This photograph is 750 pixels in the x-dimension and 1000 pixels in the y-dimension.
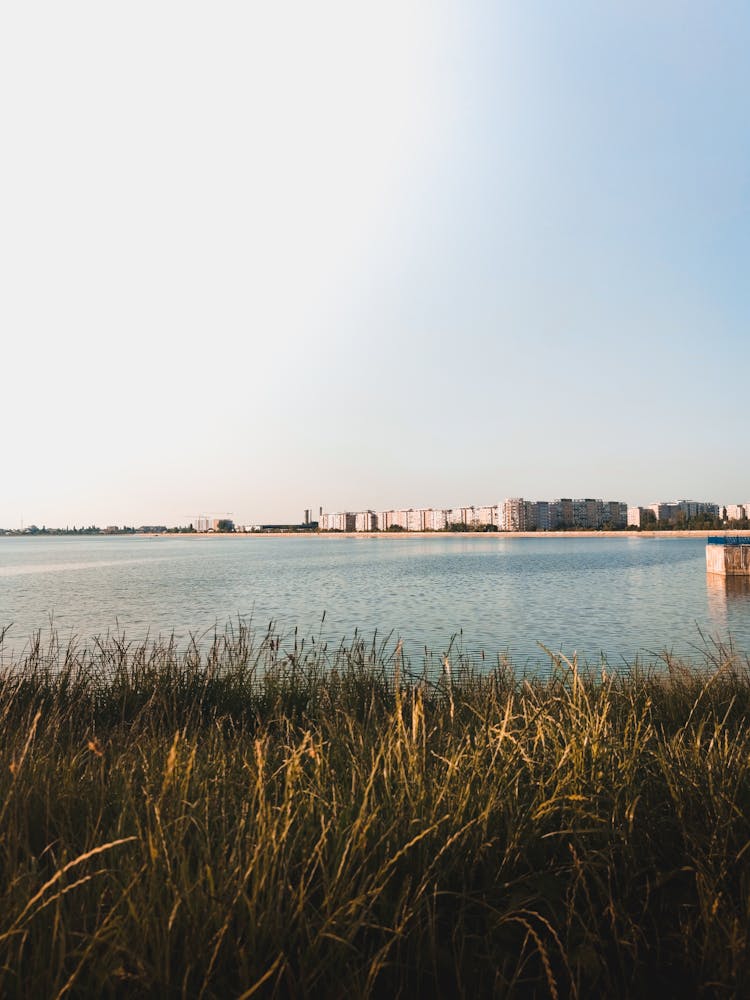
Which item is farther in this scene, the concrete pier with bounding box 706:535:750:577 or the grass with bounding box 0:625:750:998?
the concrete pier with bounding box 706:535:750:577

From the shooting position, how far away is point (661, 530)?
13700cm

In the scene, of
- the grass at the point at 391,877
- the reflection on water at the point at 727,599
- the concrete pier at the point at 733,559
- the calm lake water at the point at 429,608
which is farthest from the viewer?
the concrete pier at the point at 733,559

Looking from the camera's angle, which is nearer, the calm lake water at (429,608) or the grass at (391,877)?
the grass at (391,877)

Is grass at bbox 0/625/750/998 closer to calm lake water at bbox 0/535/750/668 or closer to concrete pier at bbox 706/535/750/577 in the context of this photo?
calm lake water at bbox 0/535/750/668

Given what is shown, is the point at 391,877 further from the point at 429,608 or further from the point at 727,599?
the point at 727,599

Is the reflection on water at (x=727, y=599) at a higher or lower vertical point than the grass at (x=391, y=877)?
lower

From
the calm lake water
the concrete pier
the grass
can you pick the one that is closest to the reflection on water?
the calm lake water

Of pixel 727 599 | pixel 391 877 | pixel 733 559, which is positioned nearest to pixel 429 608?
pixel 727 599

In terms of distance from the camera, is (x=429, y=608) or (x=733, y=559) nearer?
(x=429, y=608)

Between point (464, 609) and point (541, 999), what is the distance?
2197 centimetres

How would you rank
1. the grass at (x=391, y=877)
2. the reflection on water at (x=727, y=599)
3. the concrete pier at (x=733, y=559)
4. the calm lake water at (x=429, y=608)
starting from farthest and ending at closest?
1. the concrete pier at (x=733, y=559)
2. the reflection on water at (x=727, y=599)
3. the calm lake water at (x=429, y=608)
4. the grass at (x=391, y=877)

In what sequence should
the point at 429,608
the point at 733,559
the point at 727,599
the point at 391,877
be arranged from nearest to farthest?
1. the point at 391,877
2. the point at 429,608
3. the point at 727,599
4. the point at 733,559

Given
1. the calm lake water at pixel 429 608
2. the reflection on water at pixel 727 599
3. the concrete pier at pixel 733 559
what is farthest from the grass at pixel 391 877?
the concrete pier at pixel 733 559

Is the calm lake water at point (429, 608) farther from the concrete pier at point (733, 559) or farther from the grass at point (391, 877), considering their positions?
the grass at point (391, 877)
